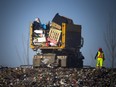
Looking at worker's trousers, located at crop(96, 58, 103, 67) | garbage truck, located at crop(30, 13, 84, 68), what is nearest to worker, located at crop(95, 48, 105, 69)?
worker's trousers, located at crop(96, 58, 103, 67)

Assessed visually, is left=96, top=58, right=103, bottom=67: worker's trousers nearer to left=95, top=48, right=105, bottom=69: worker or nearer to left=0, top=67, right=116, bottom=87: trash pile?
left=95, top=48, right=105, bottom=69: worker

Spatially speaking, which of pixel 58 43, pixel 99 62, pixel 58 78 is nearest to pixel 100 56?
pixel 99 62

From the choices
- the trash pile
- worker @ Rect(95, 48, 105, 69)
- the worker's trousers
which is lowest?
the trash pile

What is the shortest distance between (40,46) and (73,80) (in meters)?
5.03

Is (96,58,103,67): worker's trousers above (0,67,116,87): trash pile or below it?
above

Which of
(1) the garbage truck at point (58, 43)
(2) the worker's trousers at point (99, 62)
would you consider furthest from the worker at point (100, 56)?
(1) the garbage truck at point (58, 43)

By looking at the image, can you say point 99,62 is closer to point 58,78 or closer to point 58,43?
point 58,43

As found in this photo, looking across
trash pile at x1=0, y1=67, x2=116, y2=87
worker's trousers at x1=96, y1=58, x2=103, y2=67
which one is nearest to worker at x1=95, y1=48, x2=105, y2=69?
worker's trousers at x1=96, y1=58, x2=103, y2=67

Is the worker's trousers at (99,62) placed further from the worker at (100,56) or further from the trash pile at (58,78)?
the trash pile at (58,78)

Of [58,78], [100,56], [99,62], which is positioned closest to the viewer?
[58,78]

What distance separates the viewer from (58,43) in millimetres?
18422

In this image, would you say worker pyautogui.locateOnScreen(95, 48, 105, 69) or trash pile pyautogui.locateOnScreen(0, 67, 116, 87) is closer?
trash pile pyautogui.locateOnScreen(0, 67, 116, 87)

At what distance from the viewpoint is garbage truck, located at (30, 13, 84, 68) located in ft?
59.6

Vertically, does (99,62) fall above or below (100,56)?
below
